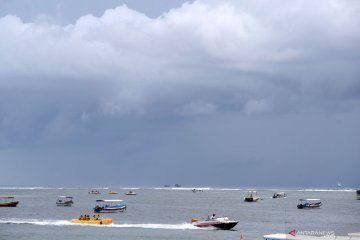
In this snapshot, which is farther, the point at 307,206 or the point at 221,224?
the point at 307,206

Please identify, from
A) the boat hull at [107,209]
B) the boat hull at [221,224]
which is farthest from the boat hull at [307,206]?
the boat hull at [221,224]

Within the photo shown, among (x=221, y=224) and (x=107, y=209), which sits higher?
(x=107, y=209)

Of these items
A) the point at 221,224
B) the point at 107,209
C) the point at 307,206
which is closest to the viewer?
the point at 221,224

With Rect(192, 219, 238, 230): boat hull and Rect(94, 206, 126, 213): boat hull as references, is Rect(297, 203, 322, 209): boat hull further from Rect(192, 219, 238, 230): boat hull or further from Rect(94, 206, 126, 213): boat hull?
Rect(192, 219, 238, 230): boat hull

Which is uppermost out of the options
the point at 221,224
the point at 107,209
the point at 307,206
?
the point at 307,206

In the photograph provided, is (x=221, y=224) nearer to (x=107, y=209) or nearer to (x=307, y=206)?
(x=107, y=209)

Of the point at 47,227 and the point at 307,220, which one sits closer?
the point at 47,227

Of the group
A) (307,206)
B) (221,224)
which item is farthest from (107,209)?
(307,206)

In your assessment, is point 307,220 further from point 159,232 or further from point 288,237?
point 288,237

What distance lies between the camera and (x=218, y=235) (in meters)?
77.8

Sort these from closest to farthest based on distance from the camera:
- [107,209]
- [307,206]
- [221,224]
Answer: [221,224] < [107,209] < [307,206]

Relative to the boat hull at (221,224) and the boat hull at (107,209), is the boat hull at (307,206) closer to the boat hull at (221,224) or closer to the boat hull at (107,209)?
the boat hull at (107,209)

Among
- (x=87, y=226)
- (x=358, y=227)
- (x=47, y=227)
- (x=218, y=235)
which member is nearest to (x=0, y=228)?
(x=47, y=227)

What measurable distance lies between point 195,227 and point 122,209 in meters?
46.3
